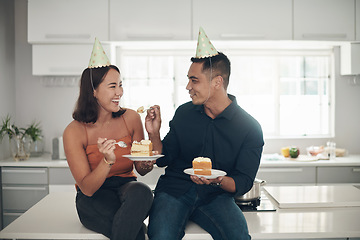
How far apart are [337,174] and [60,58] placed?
2.78 m

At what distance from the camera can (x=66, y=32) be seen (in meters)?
3.41

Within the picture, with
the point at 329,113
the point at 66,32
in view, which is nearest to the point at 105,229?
the point at 66,32

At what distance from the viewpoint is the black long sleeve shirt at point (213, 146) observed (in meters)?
1.86

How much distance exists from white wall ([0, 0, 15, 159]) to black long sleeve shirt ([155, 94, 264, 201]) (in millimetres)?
2239

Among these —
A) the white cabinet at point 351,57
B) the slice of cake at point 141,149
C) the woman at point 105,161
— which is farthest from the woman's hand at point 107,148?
the white cabinet at point 351,57

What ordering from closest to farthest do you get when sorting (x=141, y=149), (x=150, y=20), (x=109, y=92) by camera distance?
(x=141, y=149)
(x=109, y=92)
(x=150, y=20)

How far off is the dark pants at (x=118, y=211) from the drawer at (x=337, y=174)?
223 cm

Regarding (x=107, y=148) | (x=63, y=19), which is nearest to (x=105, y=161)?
(x=107, y=148)

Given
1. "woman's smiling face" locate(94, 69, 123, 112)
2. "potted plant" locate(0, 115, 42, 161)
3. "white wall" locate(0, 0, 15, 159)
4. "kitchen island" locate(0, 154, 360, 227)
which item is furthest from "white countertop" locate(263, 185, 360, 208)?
"white wall" locate(0, 0, 15, 159)

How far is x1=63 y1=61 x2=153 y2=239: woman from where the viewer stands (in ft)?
5.13

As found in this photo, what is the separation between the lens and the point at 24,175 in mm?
3311

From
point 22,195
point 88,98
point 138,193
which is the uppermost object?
point 88,98

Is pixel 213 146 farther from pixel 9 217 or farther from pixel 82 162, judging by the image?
pixel 9 217

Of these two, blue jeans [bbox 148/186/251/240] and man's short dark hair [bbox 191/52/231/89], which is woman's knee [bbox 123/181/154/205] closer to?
blue jeans [bbox 148/186/251/240]
